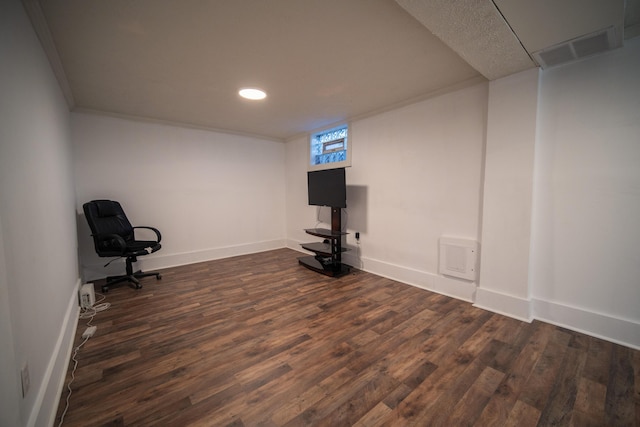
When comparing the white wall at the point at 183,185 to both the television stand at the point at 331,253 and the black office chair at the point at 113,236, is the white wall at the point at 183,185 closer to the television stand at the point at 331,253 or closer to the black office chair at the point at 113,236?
the black office chair at the point at 113,236

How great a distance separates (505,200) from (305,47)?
2.35 meters

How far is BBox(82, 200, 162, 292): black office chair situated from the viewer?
10.2 ft

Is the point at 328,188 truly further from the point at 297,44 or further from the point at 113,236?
the point at 113,236

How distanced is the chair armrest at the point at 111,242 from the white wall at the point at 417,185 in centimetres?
312

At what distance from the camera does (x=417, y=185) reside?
3287 millimetres

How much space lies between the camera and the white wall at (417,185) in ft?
9.30

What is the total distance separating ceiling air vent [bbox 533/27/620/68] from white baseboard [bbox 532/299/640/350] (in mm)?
2153

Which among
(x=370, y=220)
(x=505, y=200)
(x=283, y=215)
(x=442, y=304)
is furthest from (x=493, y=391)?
(x=283, y=215)

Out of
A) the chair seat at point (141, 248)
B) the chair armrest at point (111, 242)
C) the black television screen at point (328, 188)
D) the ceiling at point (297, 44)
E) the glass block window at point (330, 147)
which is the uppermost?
the ceiling at point (297, 44)

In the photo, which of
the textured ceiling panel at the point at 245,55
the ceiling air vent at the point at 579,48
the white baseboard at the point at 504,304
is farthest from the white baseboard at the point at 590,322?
the textured ceiling panel at the point at 245,55

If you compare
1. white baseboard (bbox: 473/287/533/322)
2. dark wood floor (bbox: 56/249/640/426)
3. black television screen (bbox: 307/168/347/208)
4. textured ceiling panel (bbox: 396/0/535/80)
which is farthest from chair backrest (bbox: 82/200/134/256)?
white baseboard (bbox: 473/287/533/322)

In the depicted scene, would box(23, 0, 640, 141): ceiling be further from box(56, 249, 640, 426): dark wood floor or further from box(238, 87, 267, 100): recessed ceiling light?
box(56, 249, 640, 426): dark wood floor

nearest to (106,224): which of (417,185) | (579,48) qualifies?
(417,185)

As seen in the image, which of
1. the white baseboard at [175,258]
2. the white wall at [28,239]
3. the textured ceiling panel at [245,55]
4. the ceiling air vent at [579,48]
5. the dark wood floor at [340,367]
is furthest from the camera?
the white baseboard at [175,258]
